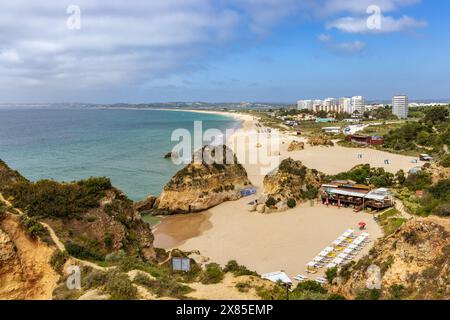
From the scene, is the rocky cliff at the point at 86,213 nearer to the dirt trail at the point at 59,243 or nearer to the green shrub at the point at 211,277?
the dirt trail at the point at 59,243

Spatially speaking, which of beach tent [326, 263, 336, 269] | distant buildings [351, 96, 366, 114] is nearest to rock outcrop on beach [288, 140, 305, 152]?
beach tent [326, 263, 336, 269]

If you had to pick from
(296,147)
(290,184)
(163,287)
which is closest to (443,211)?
(290,184)

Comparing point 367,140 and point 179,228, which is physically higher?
point 367,140

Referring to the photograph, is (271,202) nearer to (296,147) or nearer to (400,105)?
(296,147)

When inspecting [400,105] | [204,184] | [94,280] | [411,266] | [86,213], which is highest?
[400,105]

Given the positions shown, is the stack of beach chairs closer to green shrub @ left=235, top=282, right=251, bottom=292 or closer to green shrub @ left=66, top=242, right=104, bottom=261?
green shrub @ left=235, top=282, right=251, bottom=292
